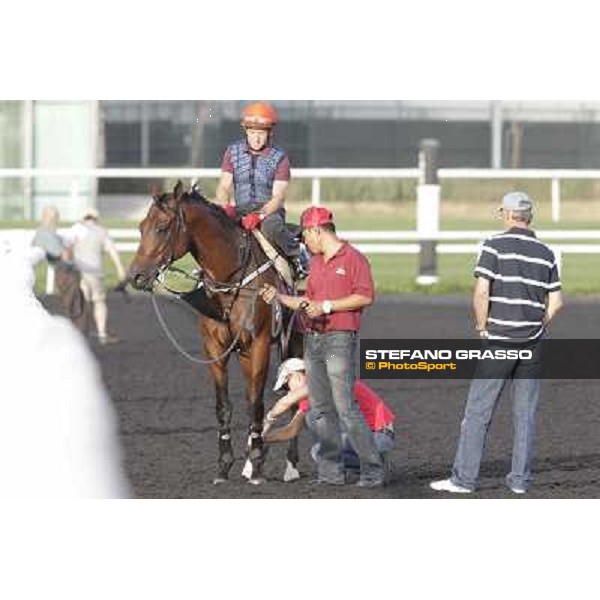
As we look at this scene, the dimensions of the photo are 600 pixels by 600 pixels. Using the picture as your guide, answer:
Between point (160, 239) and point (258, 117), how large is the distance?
3.19ft

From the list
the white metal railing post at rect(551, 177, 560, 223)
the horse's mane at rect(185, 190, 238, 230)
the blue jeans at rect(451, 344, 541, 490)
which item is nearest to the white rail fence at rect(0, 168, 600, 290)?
the white metal railing post at rect(551, 177, 560, 223)

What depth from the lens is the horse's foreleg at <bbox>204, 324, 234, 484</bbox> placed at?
12.7 m

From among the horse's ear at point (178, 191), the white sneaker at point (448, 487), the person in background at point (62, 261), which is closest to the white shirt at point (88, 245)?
the person in background at point (62, 261)

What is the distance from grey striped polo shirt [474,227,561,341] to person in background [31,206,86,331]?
31.9ft

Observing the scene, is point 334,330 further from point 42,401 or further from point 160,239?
point 42,401

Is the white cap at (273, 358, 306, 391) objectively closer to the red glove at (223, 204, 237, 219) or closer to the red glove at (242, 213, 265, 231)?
the red glove at (242, 213, 265, 231)

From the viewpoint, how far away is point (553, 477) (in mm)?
13086

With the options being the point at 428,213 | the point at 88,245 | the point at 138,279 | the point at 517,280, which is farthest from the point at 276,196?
the point at 428,213

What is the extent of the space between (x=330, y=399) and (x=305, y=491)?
0.70 m

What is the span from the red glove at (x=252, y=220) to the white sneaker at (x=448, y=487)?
6.53 feet

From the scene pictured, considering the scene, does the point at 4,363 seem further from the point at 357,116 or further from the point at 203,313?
the point at 357,116

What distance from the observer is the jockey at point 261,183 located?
1277cm

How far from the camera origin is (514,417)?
11961 mm

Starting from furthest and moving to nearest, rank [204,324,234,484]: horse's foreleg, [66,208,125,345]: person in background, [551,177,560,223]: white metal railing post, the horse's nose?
[551,177,560,223]: white metal railing post, [66,208,125,345]: person in background, [204,324,234,484]: horse's foreleg, the horse's nose
